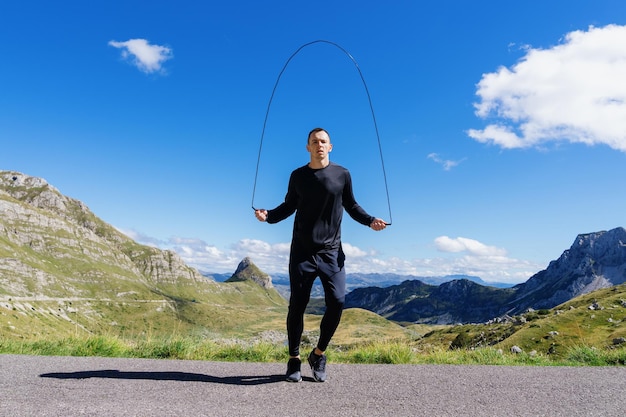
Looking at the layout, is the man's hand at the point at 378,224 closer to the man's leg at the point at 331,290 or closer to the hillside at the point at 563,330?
the man's leg at the point at 331,290

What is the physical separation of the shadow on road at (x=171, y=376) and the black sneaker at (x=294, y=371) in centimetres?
13

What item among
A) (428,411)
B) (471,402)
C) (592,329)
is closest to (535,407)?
(471,402)

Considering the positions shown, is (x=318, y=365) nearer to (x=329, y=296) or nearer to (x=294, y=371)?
(x=294, y=371)

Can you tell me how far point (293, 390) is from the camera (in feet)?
17.7

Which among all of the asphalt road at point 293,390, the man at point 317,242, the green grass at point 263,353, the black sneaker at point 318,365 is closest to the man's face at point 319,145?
the man at point 317,242

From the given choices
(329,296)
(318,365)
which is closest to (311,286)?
(329,296)

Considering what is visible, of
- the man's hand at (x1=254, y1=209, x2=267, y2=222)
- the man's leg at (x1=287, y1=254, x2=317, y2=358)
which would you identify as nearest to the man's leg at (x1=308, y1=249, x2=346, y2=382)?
the man's leg at (x1=287, y1=254, x2=317, y2=358)

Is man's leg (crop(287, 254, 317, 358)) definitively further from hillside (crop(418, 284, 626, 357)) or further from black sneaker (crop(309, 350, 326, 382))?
hillside (crop(418, 284, 626, 357))

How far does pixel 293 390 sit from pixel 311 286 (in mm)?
1513

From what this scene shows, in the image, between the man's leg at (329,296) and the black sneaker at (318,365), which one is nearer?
the black sneaker at (318,365)

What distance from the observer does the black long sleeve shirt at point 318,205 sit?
21.1 feet

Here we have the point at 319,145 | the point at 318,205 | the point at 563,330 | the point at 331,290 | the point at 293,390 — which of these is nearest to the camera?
the point at 293,390

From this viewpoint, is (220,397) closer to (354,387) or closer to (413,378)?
(354,387)

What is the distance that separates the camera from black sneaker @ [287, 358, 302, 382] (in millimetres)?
5930
